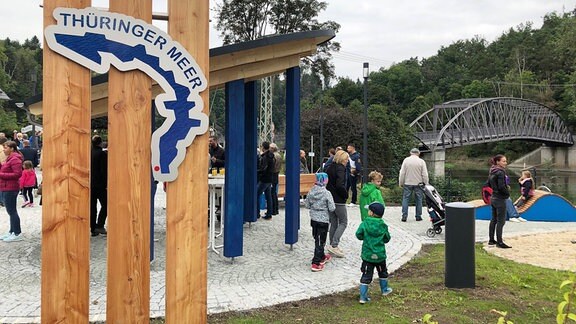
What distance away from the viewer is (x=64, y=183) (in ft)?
11.0

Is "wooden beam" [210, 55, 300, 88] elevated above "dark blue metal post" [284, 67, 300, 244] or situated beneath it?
elevated above

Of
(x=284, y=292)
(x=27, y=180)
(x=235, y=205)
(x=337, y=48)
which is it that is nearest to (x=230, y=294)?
(x=284, y=292)

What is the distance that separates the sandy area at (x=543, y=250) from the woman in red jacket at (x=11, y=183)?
329 inches

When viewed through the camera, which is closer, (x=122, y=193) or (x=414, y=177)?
(x=122, y=193)

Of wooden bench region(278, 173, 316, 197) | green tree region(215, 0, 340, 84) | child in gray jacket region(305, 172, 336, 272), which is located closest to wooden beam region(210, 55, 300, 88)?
child in gray jacket region(305, 172, 336, 272)

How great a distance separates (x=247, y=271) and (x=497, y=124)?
66596 millimetres

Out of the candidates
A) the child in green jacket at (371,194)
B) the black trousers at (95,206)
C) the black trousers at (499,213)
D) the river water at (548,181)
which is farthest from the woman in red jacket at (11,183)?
the river water at (548,181)

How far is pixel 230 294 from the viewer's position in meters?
5.82

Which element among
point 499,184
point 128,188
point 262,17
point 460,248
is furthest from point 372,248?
point 262,17

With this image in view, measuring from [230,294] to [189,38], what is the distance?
10.9 ft

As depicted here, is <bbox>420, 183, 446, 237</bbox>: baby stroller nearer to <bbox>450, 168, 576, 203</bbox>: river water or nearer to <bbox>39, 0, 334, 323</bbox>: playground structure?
<bbox>39, 0, 334, 323</bbox>: playground structure

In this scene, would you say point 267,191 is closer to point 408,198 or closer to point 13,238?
point 408,198

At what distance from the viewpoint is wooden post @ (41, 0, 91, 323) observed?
3332 millimetres

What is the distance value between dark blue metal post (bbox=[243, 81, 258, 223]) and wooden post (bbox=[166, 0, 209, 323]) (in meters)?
6.11
